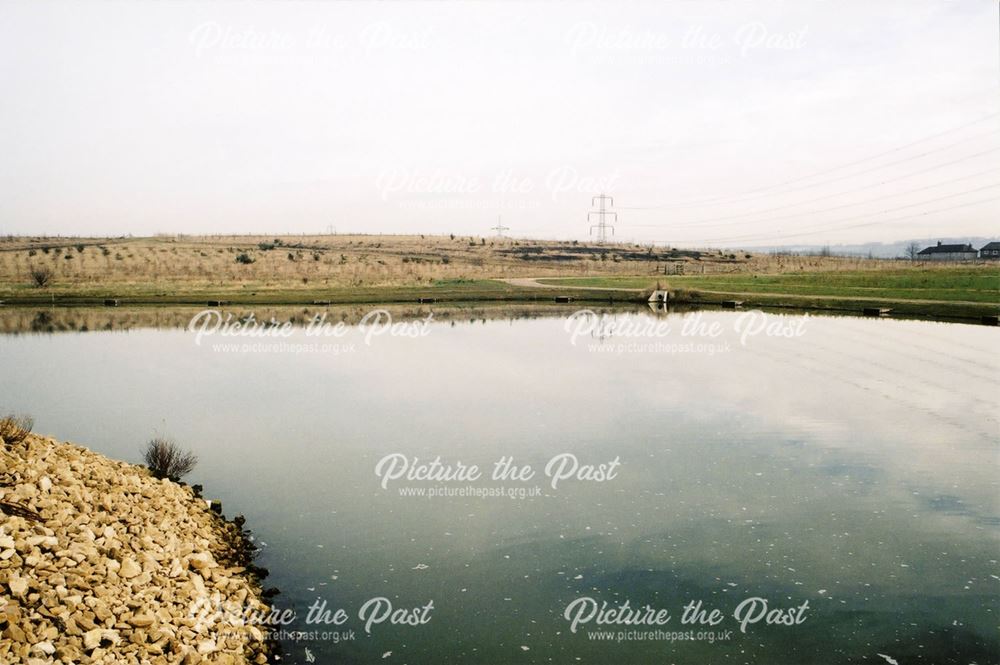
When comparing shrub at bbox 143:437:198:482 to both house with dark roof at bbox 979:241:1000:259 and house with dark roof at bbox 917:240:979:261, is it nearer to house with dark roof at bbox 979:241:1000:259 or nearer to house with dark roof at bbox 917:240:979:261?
house with dark roof at bbox 917:240:979:261

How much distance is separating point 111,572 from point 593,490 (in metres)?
8.47

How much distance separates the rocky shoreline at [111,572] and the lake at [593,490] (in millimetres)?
717

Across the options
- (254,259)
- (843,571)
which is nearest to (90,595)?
(843,571)

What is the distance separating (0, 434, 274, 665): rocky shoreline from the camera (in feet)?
24.5

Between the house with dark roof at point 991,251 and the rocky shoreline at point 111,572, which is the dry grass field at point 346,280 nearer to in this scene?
the rocky shoreline at point 111,572

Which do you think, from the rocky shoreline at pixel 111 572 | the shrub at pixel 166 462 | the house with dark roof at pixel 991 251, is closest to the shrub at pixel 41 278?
the shrub at pixel 166 462

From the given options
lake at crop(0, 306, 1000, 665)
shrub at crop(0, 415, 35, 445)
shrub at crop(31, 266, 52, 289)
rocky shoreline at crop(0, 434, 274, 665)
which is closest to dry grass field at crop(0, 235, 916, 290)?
shrub at crop(31, 266, 52, 289)

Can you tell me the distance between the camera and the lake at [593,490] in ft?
30.0

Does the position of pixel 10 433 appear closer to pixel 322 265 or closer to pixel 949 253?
pixel 322 265

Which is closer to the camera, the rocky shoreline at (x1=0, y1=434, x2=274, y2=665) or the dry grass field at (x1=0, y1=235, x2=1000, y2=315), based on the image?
the rocky shoreline at (x1=0, y1=434, x2=274, y2=665)

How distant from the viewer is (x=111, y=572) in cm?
855

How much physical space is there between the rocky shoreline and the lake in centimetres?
72

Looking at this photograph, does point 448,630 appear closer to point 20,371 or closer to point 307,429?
point 307,429

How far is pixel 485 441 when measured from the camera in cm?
1730
